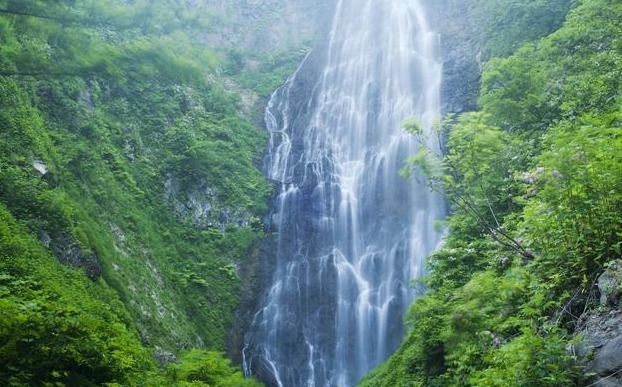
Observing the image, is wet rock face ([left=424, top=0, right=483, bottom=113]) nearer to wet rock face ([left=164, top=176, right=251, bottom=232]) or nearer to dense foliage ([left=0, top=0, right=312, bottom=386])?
dense foliage ([left=0, top=0, right=312, bottom=386])

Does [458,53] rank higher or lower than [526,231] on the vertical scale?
higher

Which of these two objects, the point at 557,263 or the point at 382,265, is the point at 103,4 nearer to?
the point at 557,263

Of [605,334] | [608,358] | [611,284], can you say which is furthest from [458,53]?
[608,358]

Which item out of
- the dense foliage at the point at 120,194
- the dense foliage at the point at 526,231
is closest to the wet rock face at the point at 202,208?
the dense foliage at the point at 120,194

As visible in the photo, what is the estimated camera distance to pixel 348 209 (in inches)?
981

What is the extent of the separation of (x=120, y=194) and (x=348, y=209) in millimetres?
11099

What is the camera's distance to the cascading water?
65.2 feet

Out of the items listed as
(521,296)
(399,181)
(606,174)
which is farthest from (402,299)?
(606,174)

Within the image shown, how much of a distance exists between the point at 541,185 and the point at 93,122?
17317 millimetres

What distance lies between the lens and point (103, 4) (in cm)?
715

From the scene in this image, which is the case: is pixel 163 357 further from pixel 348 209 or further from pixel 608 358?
pixel 348 209

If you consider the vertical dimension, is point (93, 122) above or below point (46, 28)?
above

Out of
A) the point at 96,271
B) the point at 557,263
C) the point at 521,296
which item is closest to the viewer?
the point at 557,263

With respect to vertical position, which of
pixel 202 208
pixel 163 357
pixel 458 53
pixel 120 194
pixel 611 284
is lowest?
pixel 163 357
